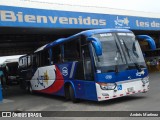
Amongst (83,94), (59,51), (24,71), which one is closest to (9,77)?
(24,71)

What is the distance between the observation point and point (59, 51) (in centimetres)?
1532

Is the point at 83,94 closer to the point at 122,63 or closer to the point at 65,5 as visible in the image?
the point at 122,63

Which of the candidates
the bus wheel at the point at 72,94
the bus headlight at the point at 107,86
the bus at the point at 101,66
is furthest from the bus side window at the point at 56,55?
the bus headlight at the point at 107,86

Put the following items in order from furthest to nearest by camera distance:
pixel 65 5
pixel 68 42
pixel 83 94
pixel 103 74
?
pixel 65 5 < pixel 68 42 < pixel 83 94 < pixel 103 74

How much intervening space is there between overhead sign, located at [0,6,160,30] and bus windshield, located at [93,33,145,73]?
21.0 ft

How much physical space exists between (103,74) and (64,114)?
197 centimetres

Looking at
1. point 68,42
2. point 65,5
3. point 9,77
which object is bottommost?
point 9,77

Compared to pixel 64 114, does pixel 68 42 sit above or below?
above

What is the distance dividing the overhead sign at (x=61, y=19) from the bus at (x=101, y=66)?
3.73m

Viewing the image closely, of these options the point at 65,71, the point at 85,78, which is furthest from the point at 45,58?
the point at 85,78

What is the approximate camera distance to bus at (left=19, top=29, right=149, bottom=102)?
39.8 feet

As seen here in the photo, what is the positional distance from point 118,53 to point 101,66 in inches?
37.4

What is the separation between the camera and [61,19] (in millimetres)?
19969

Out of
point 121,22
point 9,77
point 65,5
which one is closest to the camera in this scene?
point 65,5
